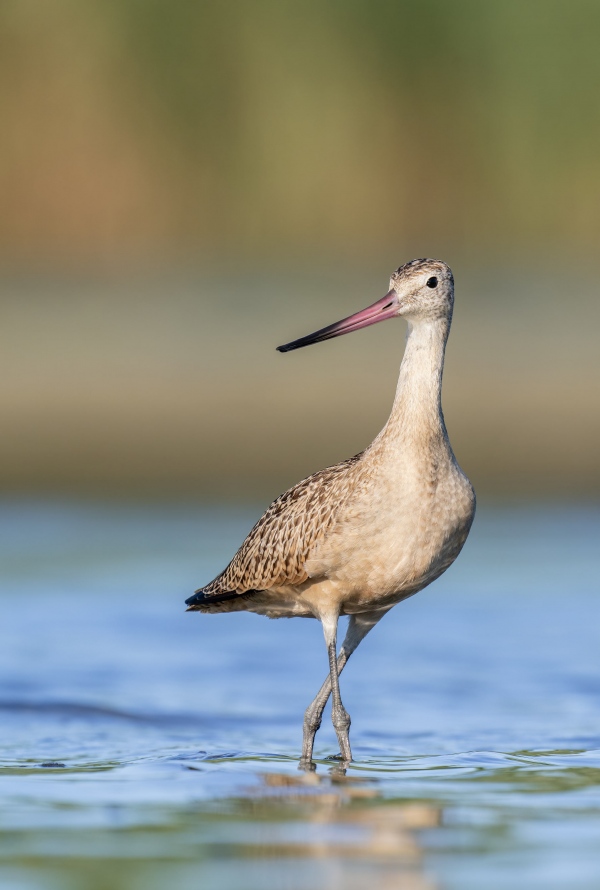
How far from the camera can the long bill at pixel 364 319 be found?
7.00m

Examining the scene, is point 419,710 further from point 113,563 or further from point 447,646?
point 113,563

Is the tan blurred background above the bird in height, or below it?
above

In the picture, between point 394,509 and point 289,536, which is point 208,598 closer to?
point 289,536

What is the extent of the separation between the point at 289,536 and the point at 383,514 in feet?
1.67

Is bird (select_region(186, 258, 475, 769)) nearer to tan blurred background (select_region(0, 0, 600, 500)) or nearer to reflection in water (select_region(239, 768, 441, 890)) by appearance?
reflection in water (select_region(239, 768, 441, 890))

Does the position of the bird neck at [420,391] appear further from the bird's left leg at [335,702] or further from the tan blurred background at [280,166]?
the tan blurred background at [280,166]

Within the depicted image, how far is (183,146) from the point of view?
19.1 m

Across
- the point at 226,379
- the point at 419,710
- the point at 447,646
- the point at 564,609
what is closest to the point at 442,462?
the point at 419,710

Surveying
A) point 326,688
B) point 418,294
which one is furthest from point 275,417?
point 418,294

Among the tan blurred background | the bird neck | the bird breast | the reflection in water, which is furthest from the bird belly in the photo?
the tan blurred background

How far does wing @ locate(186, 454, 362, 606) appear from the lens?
6.98 meters

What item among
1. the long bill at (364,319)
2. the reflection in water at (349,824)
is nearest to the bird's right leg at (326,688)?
the reflection in water at (349,824)

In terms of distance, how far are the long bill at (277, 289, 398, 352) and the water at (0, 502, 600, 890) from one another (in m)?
1.49

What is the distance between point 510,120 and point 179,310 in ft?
12.7
